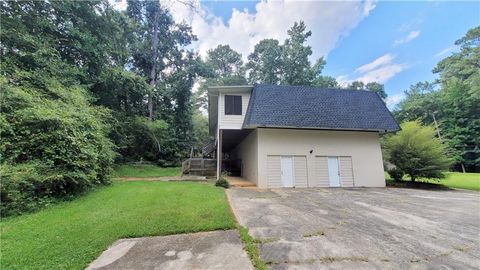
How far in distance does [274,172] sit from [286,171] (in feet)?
2.26

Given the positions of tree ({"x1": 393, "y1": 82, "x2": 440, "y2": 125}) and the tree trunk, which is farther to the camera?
tree ({"x1": 393, "y1": 82, "x2": 440, "y2": 125})

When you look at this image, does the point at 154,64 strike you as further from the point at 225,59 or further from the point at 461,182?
the point at 461,182

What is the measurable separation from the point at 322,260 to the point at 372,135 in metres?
11.4

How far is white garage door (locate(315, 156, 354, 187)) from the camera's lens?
36.4 ft

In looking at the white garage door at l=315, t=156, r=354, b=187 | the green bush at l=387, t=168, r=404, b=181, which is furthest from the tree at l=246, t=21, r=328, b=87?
the white garage door at l=315, t=156, r=354, b=187

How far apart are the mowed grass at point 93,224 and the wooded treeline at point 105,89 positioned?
1145 mm

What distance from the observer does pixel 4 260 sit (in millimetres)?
2840

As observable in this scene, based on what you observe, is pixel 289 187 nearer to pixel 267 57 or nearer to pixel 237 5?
pixel 237 5

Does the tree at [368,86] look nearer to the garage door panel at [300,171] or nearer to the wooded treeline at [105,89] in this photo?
the wooded treeline at [105,89]

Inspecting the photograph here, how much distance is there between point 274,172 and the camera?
34.9 feet

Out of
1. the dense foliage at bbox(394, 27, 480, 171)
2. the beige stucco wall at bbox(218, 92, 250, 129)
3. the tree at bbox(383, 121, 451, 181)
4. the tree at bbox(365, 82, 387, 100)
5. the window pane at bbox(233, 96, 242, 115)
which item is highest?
the tree at bbox(365, 82, 387, 100)

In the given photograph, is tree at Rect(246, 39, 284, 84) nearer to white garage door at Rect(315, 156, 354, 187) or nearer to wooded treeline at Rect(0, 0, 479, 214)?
wooded treeline at Rect(0, 0, 479, 214)

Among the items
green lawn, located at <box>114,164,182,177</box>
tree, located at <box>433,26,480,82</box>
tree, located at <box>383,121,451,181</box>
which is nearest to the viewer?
tree, located at <box>383,121,451,181</box>

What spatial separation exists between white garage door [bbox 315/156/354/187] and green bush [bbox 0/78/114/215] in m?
10.3
